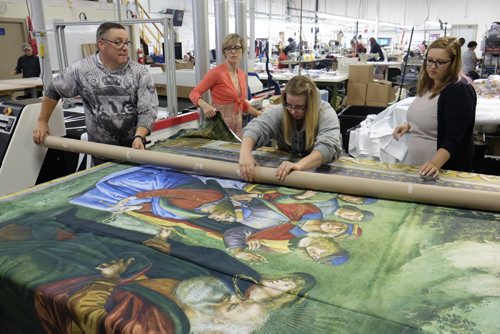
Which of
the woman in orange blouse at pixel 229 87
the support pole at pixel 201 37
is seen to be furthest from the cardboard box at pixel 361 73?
the woman in orange blouse at pixel 229 87

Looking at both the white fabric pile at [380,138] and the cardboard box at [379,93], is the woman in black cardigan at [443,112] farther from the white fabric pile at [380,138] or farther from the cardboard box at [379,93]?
the cardboard box at [379,93]

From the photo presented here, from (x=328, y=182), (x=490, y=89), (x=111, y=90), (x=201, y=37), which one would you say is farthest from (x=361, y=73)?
(x=328, y=182)

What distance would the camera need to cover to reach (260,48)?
11656 mm

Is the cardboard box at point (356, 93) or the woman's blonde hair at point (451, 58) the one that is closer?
the woman's blonde hair at point (451, 58)

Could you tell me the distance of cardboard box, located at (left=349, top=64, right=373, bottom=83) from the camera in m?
6.54

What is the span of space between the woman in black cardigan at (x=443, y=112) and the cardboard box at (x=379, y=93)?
4.60m

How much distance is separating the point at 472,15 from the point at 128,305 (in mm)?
17422

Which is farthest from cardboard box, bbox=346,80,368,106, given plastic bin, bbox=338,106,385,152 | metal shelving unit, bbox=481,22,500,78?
metal shelving unit, bbox=481,22,500,78

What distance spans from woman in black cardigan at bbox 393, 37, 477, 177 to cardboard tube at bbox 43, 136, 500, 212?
29cm

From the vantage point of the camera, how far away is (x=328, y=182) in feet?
5.24

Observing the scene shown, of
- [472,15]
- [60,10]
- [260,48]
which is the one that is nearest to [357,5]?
[472,15]

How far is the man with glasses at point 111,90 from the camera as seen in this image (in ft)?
6.40

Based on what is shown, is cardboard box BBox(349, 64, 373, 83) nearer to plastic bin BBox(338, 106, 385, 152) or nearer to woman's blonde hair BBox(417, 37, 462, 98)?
plastic bin BBox(338, 106, 385, 152)

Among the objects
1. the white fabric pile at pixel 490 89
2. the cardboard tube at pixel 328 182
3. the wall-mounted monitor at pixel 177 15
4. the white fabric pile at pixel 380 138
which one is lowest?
the white fabric pile at pixel 380 138
